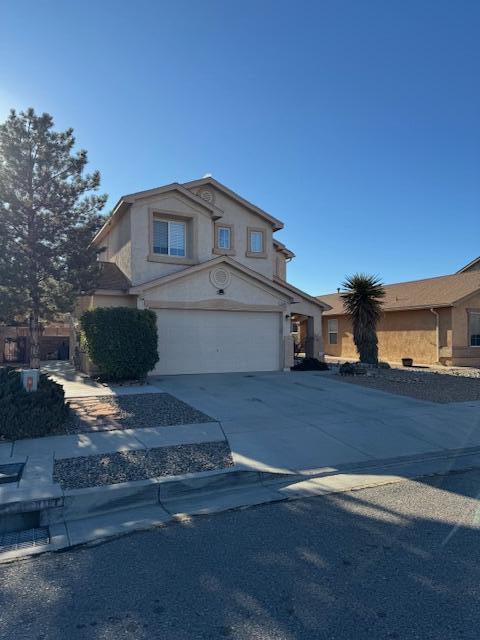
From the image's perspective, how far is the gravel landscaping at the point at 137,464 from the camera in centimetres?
621

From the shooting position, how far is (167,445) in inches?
305

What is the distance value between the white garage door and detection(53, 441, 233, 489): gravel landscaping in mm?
9384

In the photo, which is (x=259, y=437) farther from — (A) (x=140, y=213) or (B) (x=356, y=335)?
(B) (x=356, y=335)

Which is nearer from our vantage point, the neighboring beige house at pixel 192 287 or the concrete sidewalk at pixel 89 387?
the concrete sidewalk at pixel 89 387

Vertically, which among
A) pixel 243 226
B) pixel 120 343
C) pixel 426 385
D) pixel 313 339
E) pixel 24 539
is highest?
pixel 243 226

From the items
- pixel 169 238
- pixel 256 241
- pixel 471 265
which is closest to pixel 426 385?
pixel 256 241

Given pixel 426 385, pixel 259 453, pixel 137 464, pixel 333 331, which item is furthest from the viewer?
pixel 333 331

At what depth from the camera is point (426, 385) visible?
1570 cm

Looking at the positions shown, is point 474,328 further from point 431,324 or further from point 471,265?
point 471,265

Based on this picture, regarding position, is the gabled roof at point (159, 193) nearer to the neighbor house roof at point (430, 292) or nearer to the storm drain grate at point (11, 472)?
the neighbor house roof at point (430, 292)

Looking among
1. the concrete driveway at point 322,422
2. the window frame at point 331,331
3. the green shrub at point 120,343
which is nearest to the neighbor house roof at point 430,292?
the window frame at point 331,331

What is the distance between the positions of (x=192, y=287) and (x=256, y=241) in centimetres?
518

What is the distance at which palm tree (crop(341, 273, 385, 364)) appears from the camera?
20922mm

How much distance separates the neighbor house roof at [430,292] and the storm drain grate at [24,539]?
20819 mm
